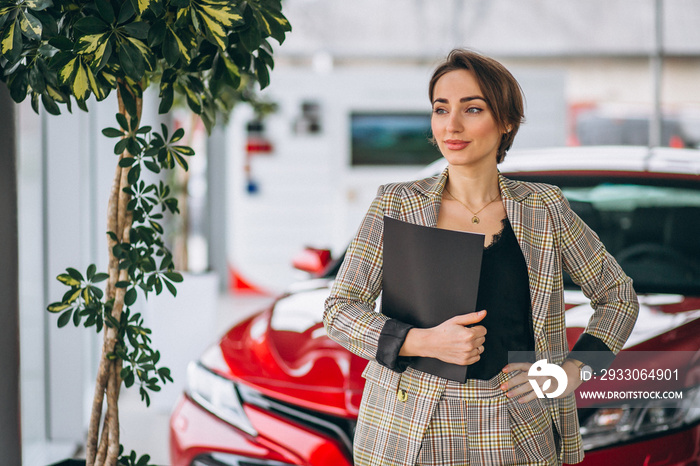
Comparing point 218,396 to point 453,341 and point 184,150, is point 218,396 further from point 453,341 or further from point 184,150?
point 453,341

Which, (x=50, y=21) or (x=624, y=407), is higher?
(x=50, y=21)

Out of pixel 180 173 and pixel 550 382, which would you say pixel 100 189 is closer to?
pixel 180 173

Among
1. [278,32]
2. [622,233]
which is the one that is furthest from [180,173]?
[278,32]

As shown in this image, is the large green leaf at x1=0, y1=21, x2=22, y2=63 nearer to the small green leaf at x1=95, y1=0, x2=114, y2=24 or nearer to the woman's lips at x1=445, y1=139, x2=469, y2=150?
the small green leaf at x1=95, y1=0, x2=114, y2=24

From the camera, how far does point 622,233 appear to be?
276 centimetres

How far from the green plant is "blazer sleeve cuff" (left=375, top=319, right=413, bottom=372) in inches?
26.6

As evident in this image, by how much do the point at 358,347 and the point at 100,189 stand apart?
3.25 m

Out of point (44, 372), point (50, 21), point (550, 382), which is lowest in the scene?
point (44, 372)

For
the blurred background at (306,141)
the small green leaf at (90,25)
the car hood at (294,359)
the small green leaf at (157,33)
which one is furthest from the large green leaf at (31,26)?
the car hood at (294,359)

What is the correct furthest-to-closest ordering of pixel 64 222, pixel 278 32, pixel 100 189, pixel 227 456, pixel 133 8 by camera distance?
pixel 100 189 < pixel 64 222 < pixel 227 456 < pixel 278 32 < pixel 133 8

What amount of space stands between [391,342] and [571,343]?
0.84 m

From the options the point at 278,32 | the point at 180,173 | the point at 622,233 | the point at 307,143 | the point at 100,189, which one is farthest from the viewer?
the point at 307,143

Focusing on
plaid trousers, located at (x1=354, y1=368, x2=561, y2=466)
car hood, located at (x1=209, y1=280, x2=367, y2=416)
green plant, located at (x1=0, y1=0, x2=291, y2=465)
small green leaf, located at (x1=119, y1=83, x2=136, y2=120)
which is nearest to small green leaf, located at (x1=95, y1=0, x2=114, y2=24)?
green plant, located at (x1=0, y1=0, x2=291, y2=465)

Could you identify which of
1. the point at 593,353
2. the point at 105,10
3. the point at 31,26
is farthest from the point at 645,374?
the point at 31,26
